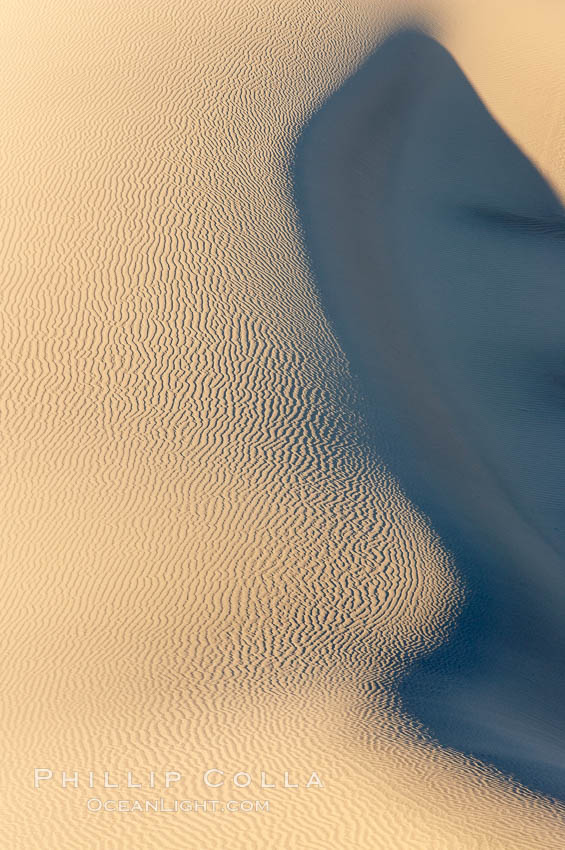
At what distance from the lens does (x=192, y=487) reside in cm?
795

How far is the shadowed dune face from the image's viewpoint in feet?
22.1

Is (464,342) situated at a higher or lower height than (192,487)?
higher

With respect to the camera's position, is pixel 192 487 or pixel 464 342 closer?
pixel 192 487

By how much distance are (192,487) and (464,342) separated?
4369 mm

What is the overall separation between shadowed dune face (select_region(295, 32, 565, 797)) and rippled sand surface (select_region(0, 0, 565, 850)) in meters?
0.32

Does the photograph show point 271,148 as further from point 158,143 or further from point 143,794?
point 143,794

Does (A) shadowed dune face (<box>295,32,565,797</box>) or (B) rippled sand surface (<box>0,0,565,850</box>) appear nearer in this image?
(B) rippled sand surface (<box>0,0,565,850</box>)

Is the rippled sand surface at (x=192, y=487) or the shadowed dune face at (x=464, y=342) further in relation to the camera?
the shadowed dune face at (x=464, y=342)

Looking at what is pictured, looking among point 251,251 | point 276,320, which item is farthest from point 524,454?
point 251,251

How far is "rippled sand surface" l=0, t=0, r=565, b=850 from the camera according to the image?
5.22m

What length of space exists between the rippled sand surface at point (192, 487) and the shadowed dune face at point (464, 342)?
319mm

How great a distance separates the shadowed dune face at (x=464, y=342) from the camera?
22.1 feet

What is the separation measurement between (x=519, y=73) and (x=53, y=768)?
12126 millimetres

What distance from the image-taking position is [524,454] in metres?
9.84
